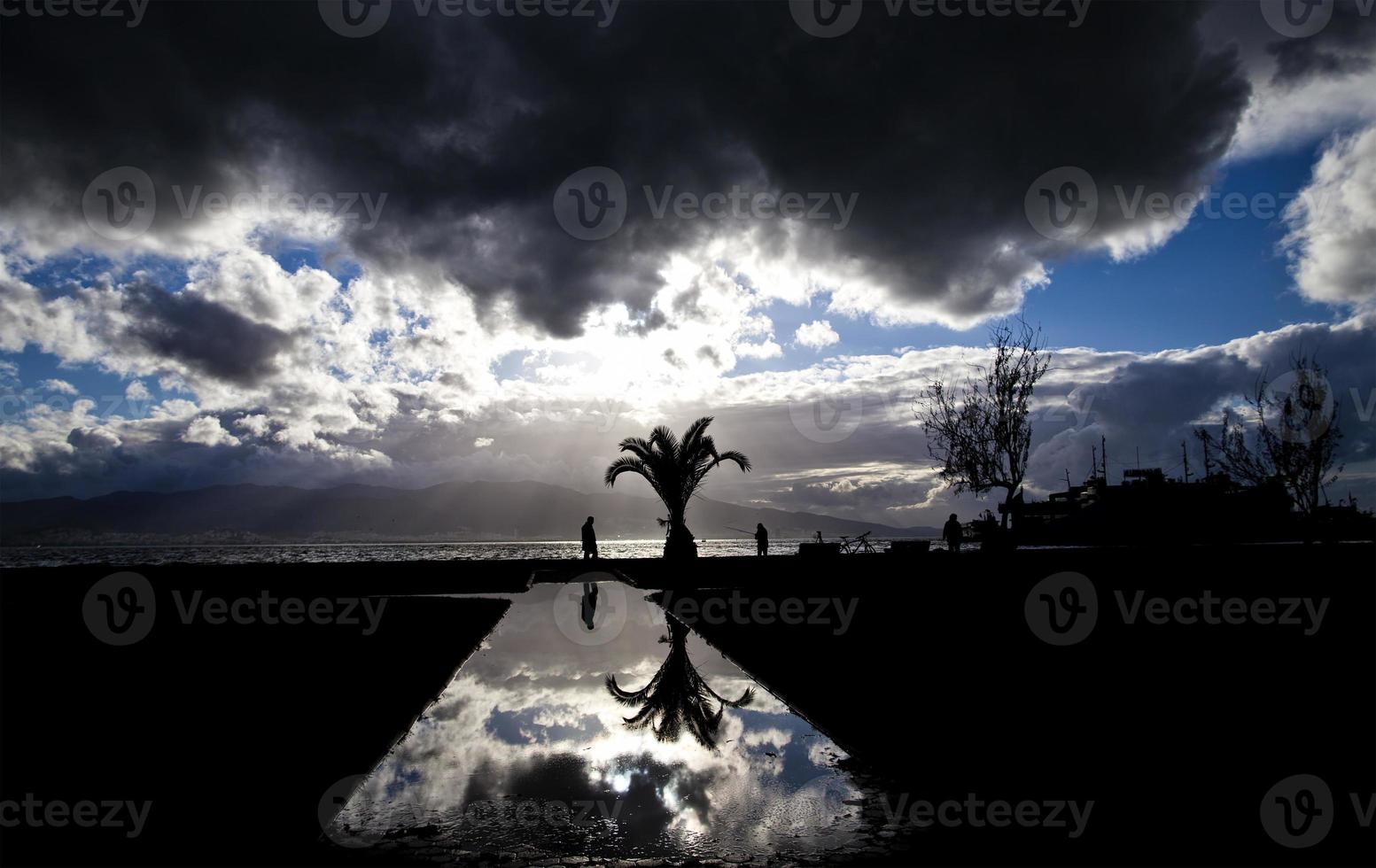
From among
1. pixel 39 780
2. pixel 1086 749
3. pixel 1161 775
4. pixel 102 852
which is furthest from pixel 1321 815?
pixel 39 780

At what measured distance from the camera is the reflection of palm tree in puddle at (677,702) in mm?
7172

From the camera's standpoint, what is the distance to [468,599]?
20906mm

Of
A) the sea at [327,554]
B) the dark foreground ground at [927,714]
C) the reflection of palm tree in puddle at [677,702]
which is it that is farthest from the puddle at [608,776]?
the sea at [327,554]

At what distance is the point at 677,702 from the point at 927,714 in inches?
116

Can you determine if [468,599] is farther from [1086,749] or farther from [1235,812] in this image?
[1235,812]

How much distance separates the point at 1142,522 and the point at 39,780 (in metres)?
64.4

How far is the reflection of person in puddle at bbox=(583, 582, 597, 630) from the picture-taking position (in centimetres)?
1638

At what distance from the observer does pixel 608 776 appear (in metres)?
5.70

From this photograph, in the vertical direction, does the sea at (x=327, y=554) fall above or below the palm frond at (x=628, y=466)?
below

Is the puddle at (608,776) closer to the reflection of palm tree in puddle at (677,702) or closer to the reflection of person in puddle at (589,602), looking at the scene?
the reflection of palm tree in puddle at (677,702)

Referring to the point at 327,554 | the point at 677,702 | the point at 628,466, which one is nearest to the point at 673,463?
the point at 628,466

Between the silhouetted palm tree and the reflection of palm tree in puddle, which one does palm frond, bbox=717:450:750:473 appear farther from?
the reflection of palm tree in puddle

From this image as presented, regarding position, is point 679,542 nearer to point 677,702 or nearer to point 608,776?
point 677,702

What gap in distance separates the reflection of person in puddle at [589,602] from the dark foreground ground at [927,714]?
2.33 m
